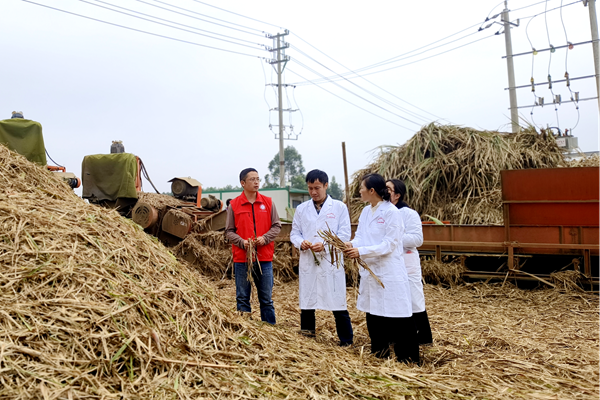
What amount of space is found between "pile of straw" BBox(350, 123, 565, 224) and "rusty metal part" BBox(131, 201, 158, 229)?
Result: 11.8 feet

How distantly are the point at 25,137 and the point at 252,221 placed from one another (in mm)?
2997

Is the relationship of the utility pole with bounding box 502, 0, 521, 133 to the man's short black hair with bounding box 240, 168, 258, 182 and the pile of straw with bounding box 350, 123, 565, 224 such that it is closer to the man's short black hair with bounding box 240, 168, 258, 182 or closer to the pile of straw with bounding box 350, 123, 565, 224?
the pile of straw with bounding box 350, 123, 565, 224

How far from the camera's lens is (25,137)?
5703 mm

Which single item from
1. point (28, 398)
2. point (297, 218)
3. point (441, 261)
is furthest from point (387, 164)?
point (28, 398)

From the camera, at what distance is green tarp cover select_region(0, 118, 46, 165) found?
564 centimetres

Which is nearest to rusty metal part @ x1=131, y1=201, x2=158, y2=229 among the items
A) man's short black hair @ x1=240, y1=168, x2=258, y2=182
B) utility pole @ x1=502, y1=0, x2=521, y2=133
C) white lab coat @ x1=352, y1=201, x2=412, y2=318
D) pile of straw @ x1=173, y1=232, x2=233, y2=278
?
pile of straw @ x1=173, y1=232, x2=233, y2=278

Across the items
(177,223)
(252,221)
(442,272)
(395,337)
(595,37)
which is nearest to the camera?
(395,337)

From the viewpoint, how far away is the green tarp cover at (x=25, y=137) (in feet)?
18.5

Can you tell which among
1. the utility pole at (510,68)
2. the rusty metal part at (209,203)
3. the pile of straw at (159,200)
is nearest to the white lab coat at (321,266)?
the pile of straw at (159,200)

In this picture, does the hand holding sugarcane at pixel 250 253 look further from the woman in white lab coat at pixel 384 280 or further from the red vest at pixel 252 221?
the woman in white lab coat at pixel 384 280

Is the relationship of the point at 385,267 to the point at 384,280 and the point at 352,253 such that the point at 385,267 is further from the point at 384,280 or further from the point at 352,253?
the point at 352,253

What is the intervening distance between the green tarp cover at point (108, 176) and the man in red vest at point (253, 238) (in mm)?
4382

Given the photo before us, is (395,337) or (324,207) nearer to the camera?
(395,337)

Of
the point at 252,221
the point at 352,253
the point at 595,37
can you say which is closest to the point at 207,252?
the point at 252,221
